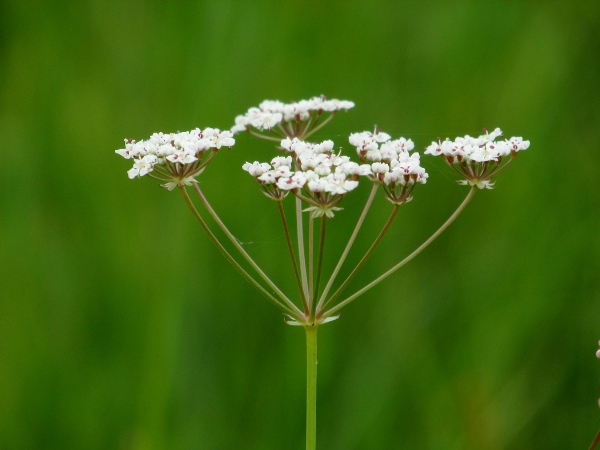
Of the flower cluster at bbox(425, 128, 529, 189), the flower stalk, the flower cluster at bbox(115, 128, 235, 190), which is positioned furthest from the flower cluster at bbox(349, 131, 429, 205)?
the flower cluster at bbox(115, 128, 235, 190)

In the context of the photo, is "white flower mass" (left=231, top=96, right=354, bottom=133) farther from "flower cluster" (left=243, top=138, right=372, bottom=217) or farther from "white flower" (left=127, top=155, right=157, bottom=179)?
"white flower" (left=127, top=155, right=157, bottom=179)

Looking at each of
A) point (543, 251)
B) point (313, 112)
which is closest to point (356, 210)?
point (543, 251)

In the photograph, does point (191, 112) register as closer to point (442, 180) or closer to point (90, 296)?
point (90, 296)

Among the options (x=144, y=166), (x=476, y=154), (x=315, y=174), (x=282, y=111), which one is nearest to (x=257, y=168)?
(x=315, y=174)

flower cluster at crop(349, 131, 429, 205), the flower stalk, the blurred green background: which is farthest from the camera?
the blurred green background

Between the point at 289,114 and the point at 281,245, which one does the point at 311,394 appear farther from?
the point at 281,245

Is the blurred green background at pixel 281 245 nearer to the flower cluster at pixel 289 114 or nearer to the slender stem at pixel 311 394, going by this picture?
the flower cluster at pixel 289 114
